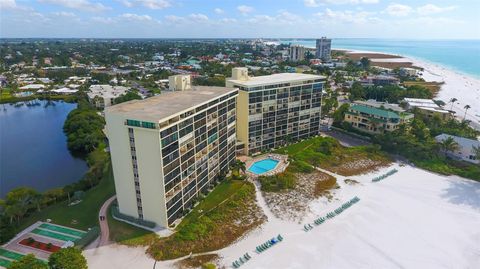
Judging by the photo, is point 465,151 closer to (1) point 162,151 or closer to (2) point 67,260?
(1) point 162,151

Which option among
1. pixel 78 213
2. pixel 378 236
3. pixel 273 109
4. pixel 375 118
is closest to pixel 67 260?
pixel 78 213

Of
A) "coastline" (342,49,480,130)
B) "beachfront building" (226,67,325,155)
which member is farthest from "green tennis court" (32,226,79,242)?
"coastline" (342,49,480,130)

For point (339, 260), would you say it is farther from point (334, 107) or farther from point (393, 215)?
point (334, 107)

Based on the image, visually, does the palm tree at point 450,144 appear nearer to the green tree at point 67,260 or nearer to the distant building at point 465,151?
the distant building at point 465,151

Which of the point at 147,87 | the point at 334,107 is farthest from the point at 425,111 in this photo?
the point at 147,87

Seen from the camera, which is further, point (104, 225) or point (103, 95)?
point (103, 95)
